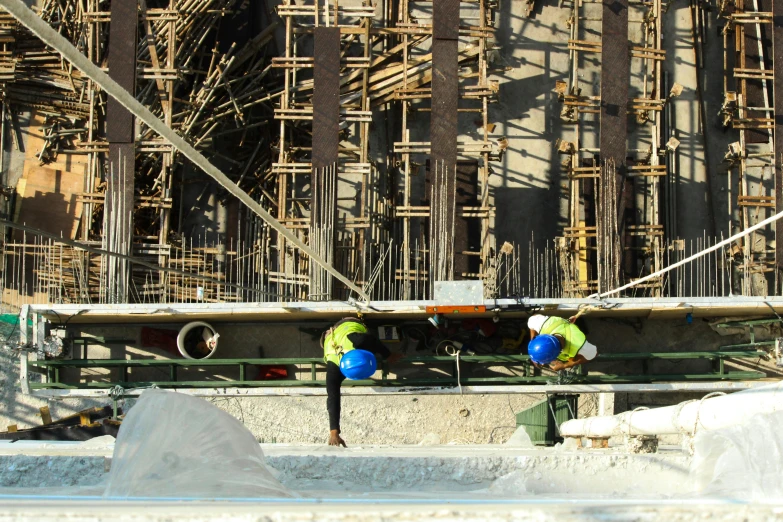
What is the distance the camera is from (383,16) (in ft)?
48.4

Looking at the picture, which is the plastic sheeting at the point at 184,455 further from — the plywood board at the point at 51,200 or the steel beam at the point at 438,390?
the plywood board at the point at 51,200

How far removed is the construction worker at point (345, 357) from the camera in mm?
9484

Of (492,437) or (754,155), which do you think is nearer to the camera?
(492,437)

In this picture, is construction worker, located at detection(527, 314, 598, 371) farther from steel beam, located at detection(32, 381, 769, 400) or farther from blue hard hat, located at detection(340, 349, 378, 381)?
steel beam, located at detection(32, 381, 769, 400)

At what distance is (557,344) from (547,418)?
229 centimetres

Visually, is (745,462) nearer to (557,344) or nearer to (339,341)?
(557,344)

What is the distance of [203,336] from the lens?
42.2ft

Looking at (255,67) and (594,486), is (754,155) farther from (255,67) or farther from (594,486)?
(594,486)

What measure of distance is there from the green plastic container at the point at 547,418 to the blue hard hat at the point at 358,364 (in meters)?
2.72

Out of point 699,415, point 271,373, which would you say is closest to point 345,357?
point 271,373

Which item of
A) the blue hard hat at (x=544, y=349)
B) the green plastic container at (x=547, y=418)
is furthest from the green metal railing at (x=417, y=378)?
the blue hard hat at (x=544, y=349)

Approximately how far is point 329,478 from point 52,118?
10563mm

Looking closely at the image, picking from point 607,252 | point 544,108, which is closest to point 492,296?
point 607,252

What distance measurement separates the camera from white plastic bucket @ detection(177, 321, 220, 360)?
12.5 m
